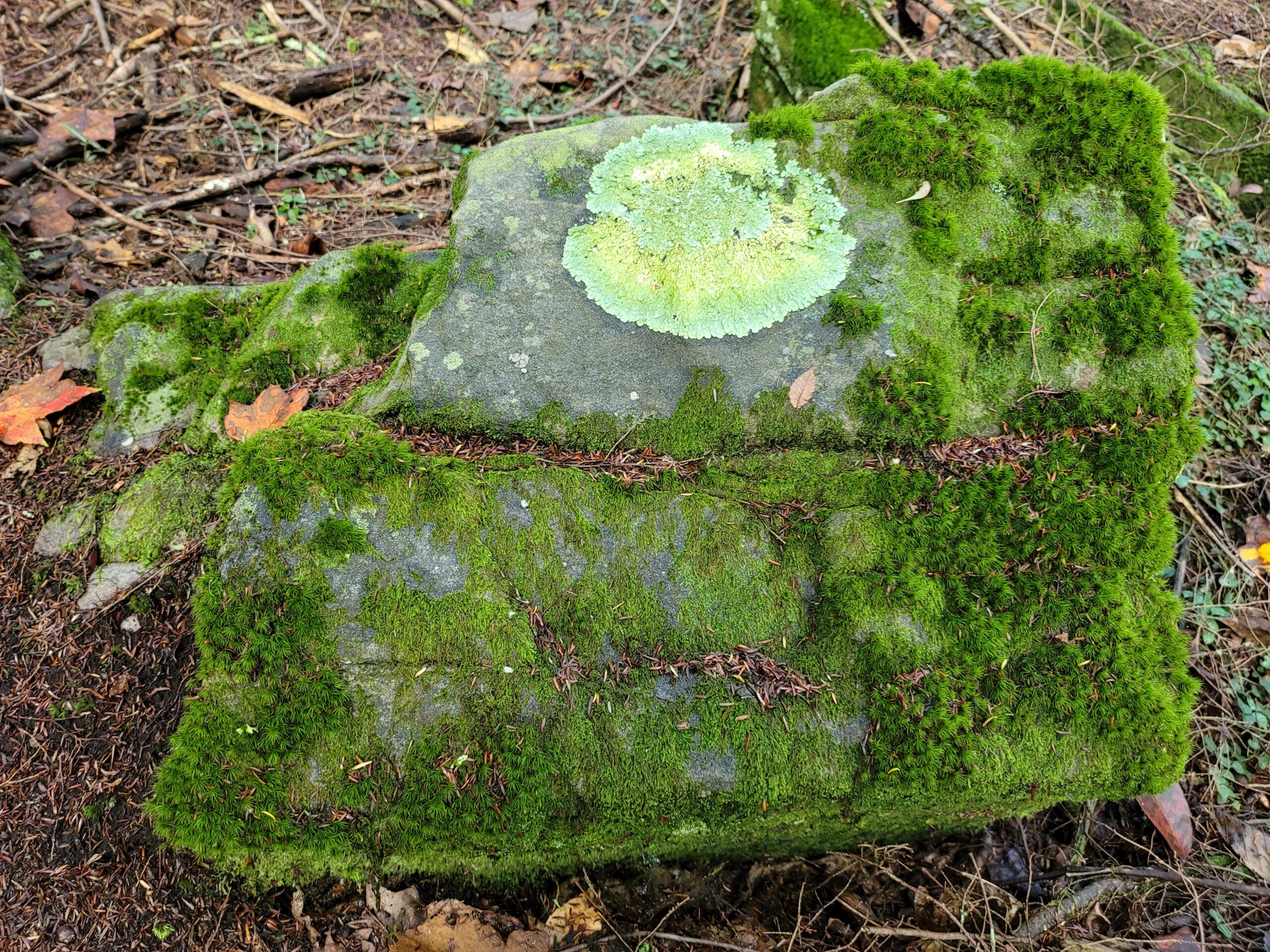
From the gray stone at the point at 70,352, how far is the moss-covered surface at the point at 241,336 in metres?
0.10

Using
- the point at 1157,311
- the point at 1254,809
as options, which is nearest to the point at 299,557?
the point at 1157,311

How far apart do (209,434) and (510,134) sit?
3835 millimetres

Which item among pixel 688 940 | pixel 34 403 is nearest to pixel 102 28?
pixel 34 403

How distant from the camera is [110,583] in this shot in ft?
10.3

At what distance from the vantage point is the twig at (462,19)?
6.67m

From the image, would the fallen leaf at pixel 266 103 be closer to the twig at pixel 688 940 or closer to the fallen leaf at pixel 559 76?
the fallen leaf at pixel 559 76

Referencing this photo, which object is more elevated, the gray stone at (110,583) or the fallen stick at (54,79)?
the fallen stick at (54,79)

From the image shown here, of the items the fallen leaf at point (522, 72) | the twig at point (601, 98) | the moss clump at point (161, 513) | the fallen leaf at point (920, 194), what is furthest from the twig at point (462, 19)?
the moss clump at point (161, 513)

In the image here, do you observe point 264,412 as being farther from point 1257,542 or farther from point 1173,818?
point 1257,542

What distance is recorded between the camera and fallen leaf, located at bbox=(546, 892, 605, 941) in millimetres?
2865

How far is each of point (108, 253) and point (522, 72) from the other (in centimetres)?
364

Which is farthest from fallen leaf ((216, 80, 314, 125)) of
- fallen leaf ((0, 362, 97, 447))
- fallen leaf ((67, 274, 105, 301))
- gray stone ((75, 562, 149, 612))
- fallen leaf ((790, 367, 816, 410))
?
fallen leaf ((790, 367, 816, 410))

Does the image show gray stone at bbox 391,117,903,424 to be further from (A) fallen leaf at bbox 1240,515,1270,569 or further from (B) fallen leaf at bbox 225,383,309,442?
(A) fallen leaf at bbox 1240,515,1270,569

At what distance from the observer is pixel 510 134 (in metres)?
6.01
